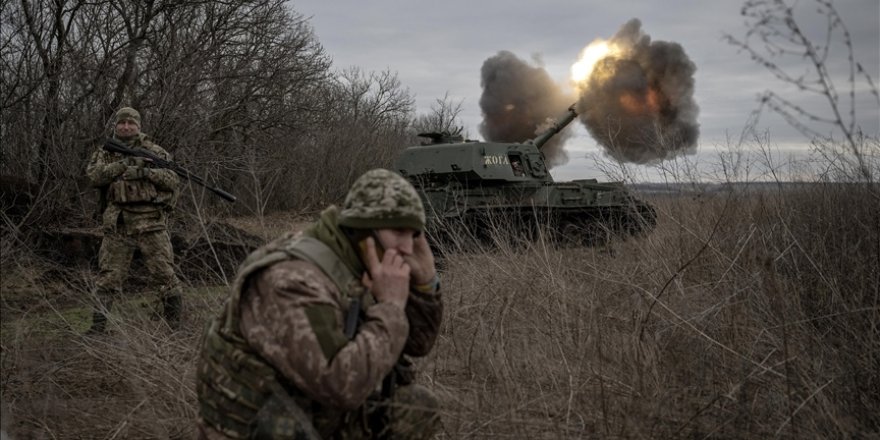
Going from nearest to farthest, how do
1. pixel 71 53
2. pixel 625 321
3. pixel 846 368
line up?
1. pixel 846 368
2. pixel 625 321
3. pixel 71 53

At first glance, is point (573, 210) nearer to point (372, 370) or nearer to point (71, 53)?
point (71, 53)

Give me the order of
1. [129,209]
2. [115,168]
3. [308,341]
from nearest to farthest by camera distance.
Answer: [308,341]
[115,168]
[129,209]

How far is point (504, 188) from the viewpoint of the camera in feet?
40.4

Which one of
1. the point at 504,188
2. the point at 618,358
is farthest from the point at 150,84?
the point at 618,358

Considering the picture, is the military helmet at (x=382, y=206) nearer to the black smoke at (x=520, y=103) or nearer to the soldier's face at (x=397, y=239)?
the soldier's face at (x=397, y=239)

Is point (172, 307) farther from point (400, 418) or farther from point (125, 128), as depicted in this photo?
point (400, 418)

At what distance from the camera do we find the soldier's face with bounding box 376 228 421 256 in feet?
7.24

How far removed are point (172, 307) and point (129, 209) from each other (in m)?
0.93

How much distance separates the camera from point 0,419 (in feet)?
8.79

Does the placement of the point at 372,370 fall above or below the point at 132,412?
above

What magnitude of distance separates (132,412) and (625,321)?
8.29 feet

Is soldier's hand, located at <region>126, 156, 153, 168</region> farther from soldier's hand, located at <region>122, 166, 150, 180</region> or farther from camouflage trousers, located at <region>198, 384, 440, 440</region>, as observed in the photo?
camouflage trousers, located at <region>198, 384, 440, 440</region>

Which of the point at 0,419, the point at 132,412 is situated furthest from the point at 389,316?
the point at 132,412

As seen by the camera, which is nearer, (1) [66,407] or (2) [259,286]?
(2) [259,286]
